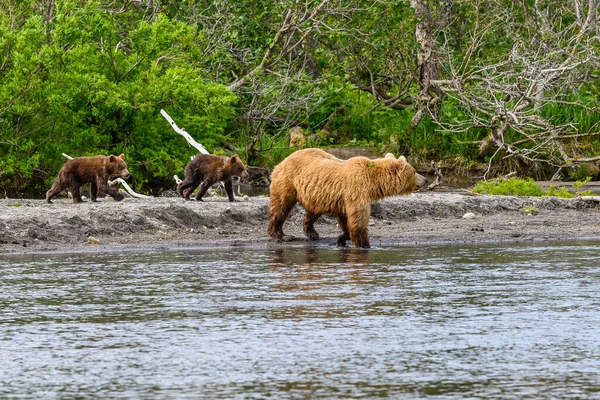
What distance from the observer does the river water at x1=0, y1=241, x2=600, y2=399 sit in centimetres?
662

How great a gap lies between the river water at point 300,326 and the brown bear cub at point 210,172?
4704 mm

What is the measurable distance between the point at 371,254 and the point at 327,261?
0.85 metres

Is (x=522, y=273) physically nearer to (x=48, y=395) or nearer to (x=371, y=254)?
(x=371, y=254)

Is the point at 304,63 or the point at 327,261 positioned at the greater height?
the point at 304,63

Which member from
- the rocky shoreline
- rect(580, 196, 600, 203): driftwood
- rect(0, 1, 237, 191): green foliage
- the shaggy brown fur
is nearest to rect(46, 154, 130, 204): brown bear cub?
the rocky shoreline

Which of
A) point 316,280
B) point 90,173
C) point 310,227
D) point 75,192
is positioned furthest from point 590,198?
point 316,280

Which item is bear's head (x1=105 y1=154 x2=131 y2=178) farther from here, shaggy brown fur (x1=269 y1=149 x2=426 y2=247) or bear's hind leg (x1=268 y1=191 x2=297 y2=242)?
shaggy brown fur (x1=269 y1=149 x2=426 y2=247)

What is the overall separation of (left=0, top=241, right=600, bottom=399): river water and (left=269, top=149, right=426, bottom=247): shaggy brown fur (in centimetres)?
64

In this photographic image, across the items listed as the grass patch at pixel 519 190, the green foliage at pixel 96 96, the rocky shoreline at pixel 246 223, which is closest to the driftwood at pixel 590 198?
the rocky shoreline at pixel 246 223

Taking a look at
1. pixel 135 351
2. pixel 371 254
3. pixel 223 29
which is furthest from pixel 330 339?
pixel 223 29

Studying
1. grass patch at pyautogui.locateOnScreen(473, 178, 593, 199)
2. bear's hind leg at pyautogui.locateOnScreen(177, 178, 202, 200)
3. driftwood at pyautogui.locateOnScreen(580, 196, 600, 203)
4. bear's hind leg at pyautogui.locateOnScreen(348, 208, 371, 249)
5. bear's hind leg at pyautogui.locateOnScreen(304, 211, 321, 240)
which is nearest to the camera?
bear's hind leg at pyautogui.locateOnScreen(348, 208, 371, 249)

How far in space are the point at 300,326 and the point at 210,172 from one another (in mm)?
9563

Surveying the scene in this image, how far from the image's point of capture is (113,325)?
8.58m

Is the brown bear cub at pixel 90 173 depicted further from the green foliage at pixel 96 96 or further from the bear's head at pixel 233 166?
the green foliage at pixel 96 96
